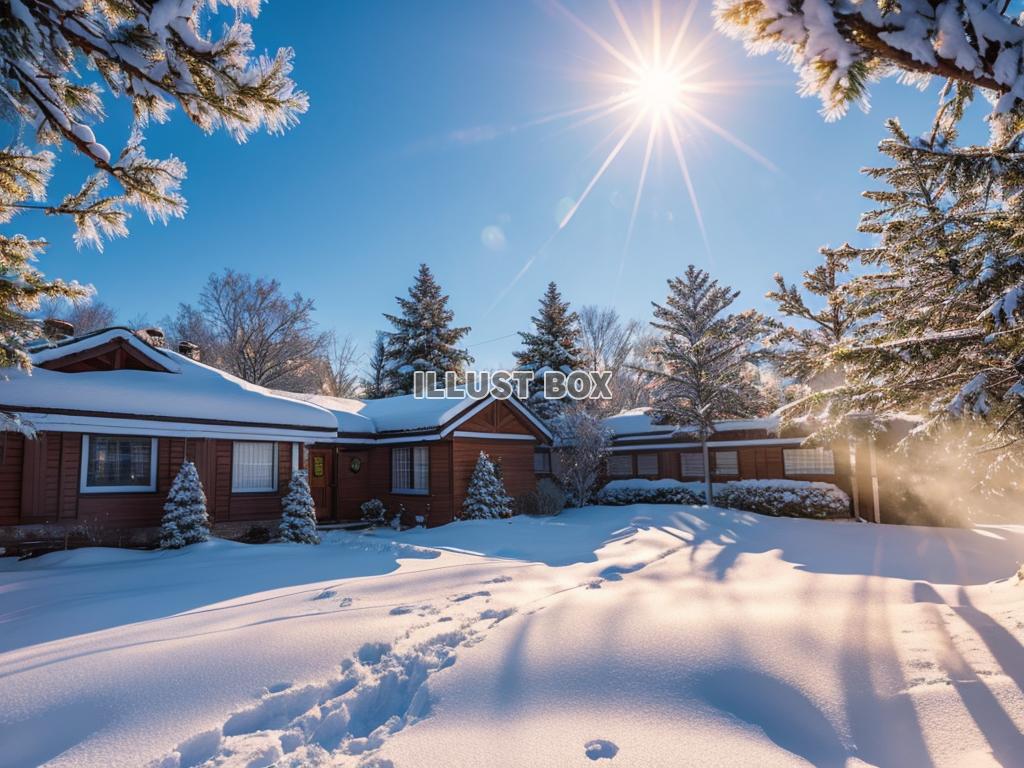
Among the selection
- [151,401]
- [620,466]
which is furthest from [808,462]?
[151,401]

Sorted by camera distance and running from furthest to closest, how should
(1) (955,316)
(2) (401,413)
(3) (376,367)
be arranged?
(3) (376,367)
(2) (401,413)
(1) (955,316)

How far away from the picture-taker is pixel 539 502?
17.5 metres

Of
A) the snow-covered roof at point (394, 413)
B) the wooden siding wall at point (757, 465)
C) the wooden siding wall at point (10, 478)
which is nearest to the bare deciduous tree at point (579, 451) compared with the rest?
the wooden siding wall at point (757, 465)

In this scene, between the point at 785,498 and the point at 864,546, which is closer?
the point at 864,546

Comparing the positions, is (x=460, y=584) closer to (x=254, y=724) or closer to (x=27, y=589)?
(x=254, y=724)

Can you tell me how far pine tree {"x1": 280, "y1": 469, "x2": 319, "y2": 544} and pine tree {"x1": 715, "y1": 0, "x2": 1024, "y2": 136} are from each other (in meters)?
11.7

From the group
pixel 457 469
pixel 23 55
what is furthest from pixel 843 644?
pixel 457 469

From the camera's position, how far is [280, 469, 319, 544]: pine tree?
38.2 feet

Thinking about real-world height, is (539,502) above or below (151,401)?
below

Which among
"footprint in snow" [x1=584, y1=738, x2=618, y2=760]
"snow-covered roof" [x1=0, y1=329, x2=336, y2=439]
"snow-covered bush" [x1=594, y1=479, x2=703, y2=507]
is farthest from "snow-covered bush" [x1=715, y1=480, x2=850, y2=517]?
"footprint in snow" [x1=584, y1=738, x2=618, y2=760]

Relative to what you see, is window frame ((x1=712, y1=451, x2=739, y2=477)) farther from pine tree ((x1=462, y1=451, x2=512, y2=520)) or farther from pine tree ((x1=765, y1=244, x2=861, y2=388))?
pine tree ((x1=462, y1=451, x2=512, y2=520))

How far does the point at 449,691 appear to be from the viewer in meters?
3.49

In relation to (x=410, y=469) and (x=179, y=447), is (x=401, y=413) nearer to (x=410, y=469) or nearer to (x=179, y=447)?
(x=410, y=469)

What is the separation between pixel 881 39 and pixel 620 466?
20.7 m
